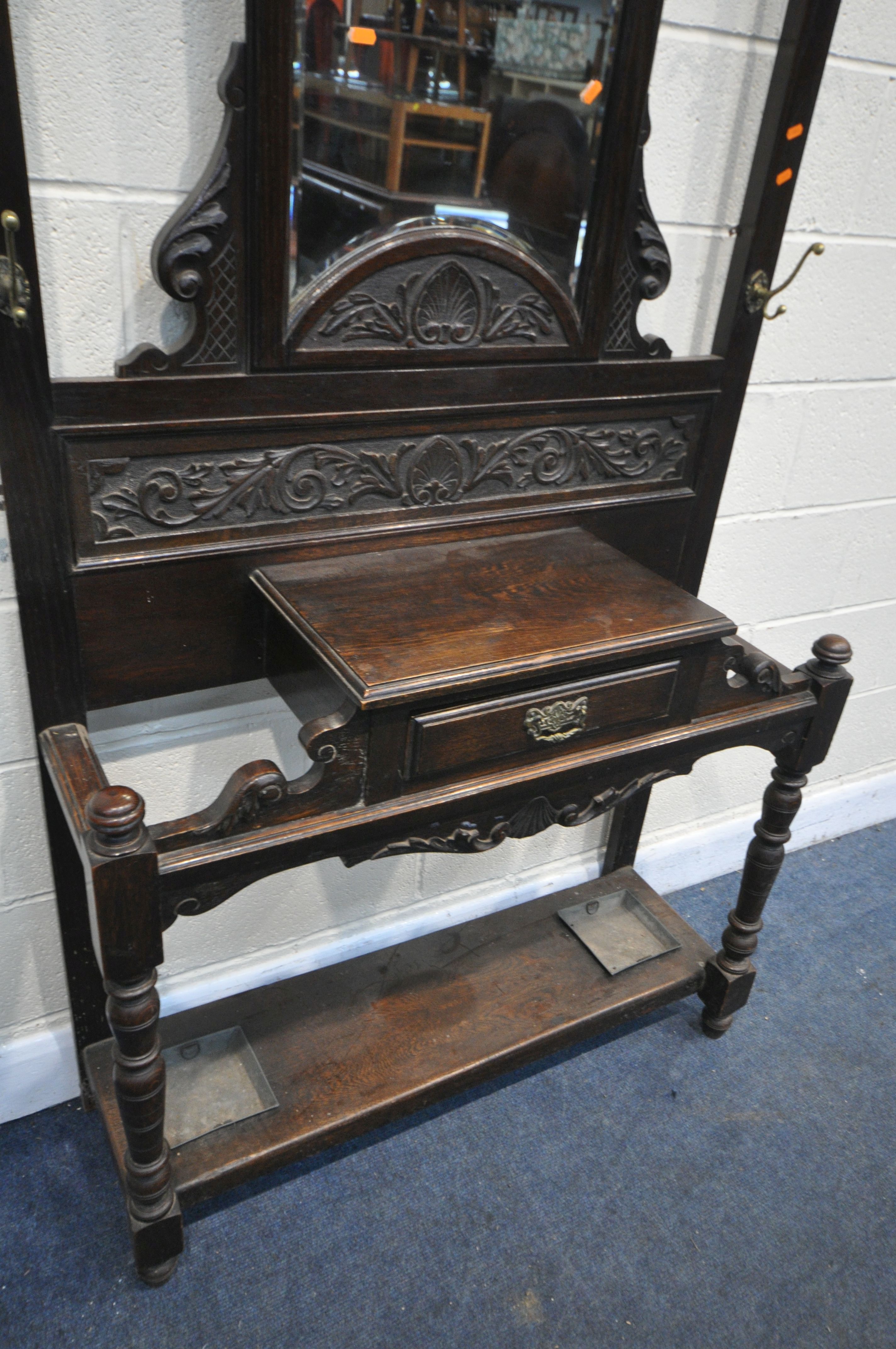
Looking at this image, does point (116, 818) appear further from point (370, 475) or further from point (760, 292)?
point (760, 292)

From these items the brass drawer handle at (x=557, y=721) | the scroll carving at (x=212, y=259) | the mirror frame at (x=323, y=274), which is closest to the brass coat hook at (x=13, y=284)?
the scroll carving at (x=212, y=259)

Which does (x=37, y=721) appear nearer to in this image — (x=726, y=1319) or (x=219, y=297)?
(x=219, y=297)

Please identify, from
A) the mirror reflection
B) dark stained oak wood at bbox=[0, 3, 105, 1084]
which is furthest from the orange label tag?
dark stained oak wood at bbox=[0, 3, 105, 1084]

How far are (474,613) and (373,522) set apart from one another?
0.66ft

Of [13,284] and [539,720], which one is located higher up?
[13,284]

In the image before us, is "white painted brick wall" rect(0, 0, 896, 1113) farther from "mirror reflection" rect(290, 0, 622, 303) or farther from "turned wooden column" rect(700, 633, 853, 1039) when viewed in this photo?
"turned wooden column" rect(700, 633, 853, 1039)

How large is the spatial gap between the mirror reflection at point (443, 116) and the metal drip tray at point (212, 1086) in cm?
104

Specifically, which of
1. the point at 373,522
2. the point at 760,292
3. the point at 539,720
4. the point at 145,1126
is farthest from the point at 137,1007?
the point at 760,292

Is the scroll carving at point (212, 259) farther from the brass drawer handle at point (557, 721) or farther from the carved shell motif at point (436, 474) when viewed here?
the brass drawer handle at point (557, 721)

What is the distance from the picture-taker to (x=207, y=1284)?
130cm

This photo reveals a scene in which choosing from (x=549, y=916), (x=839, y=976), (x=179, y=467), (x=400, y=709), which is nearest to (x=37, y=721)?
(x=179, y=467)

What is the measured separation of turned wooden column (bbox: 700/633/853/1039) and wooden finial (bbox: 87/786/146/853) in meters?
0.94

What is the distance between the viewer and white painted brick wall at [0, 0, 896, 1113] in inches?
39.1

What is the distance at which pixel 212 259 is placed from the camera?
103 cm
